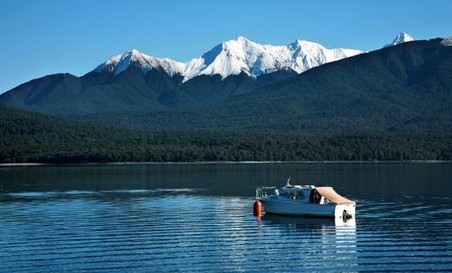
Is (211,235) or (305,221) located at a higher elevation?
(305,221)

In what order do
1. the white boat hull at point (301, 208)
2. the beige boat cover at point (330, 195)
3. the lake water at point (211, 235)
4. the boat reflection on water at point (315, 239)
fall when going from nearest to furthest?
the lake water at point (211, 235) < the boat reflection on water at point (315, 239) < the white boat hull at point (301, 208) < the beige boat cover at point (330, 195)

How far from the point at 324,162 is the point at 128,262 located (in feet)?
501

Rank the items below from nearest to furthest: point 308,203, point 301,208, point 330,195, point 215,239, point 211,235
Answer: point 215,239 < point 211,235 < point 330,195 < point 308,203 < point 301,208

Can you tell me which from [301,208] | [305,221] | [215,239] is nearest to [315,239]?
[215,239]

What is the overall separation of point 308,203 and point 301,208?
2.23ft

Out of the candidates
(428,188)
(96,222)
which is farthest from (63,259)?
(428,188)

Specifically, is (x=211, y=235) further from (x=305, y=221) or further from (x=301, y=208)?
(x=301, y=208)

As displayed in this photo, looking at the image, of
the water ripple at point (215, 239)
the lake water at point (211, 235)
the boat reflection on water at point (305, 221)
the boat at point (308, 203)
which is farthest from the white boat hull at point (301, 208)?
the water ripple at point (215, 239)

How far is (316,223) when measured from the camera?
56.2 m

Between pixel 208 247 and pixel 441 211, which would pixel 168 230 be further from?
pixel 441 211

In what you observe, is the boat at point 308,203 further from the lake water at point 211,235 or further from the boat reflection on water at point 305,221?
the lake water at point 211,235

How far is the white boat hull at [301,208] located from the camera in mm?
57844

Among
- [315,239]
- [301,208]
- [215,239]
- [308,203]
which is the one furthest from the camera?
[301,208]

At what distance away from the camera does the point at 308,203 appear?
2365 inches
